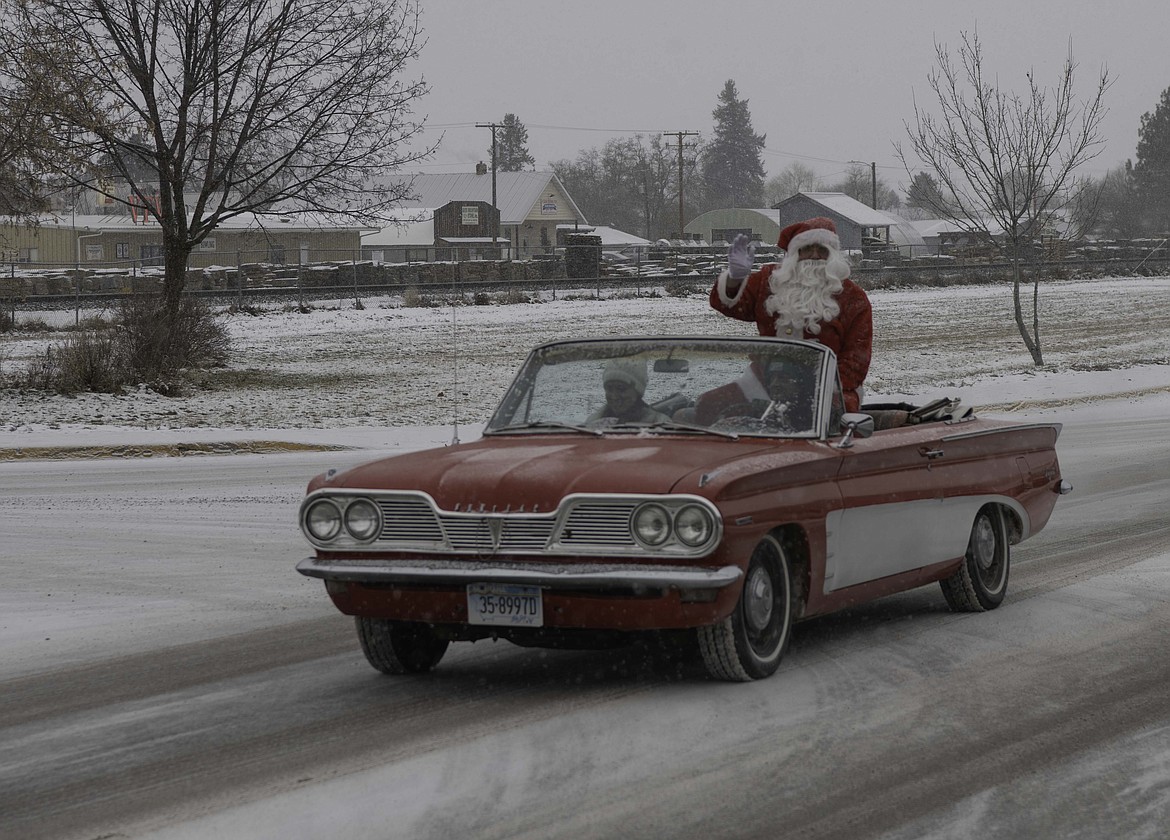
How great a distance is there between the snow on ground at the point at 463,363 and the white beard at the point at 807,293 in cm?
150

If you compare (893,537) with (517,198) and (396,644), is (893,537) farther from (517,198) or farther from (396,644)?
(517,198)

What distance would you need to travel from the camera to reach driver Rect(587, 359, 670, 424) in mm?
7363

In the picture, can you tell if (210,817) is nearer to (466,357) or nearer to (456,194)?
(466,357)

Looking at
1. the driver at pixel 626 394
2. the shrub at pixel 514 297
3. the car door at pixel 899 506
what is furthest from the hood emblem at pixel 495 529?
the shrub at pixel 514 297

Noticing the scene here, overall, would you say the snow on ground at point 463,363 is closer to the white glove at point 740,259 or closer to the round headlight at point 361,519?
the white glove at point 740,259

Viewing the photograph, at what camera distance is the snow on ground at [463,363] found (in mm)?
20953

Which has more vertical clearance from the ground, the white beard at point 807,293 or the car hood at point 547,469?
the white beard at point 807,293

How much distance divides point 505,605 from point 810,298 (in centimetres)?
318

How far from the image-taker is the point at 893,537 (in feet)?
24.9

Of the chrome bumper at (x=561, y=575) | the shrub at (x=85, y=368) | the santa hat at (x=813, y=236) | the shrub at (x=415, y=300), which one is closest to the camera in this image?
the chrome bumper at (x=561, y=575)

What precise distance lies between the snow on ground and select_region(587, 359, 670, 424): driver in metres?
1.63

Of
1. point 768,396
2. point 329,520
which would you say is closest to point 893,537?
point 768,396

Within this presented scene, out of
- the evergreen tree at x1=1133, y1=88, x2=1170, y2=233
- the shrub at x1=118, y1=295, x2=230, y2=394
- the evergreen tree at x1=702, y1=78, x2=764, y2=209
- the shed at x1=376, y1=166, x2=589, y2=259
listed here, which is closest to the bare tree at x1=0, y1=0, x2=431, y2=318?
the shrub at x1=118, y1=295, x2=230, y2=394

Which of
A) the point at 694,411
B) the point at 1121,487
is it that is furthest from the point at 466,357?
the point at 694,411
